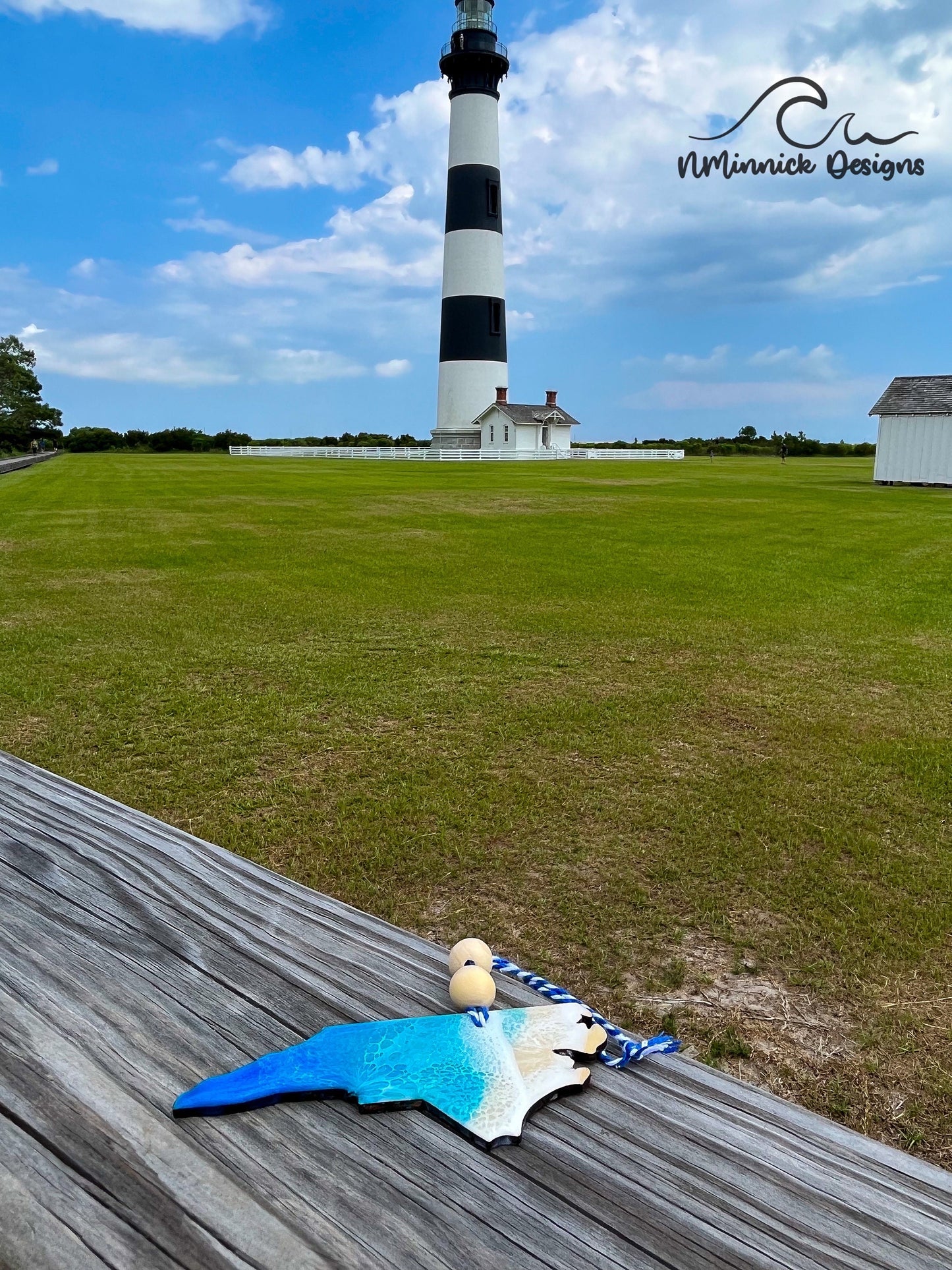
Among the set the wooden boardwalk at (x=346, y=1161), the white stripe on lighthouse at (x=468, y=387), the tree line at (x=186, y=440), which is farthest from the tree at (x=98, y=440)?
the wooden boardwalk at (x=346, y=1161)

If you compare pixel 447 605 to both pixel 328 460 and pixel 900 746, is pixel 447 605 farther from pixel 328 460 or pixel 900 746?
pixel 328 460

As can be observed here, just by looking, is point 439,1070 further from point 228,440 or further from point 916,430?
point 228,440

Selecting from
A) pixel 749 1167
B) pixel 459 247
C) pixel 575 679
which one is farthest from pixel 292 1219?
pixel 459 247

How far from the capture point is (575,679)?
6.54 m

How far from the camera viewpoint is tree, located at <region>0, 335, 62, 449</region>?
188ft

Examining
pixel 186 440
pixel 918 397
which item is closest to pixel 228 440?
pixel 186 440

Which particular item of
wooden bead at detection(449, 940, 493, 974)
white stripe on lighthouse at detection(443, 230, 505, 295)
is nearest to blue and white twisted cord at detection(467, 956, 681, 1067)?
wooden bead at detection(449, 940, 493, 974)

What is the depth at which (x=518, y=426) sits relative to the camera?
4806cm

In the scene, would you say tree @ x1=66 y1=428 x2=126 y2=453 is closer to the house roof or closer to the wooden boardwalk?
the house roof

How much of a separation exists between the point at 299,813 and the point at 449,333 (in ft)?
143

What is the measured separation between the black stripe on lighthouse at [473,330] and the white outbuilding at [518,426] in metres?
2.24

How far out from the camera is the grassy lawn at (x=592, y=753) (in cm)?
305

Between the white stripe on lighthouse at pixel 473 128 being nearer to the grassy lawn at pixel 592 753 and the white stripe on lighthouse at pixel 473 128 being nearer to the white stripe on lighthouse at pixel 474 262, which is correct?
the white stripe on lighthouse at pixel 474 262

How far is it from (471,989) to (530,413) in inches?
1952
